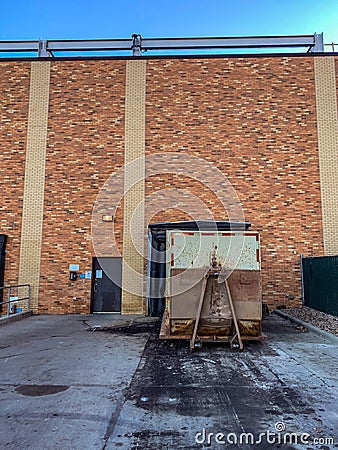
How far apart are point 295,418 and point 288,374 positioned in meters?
1.69

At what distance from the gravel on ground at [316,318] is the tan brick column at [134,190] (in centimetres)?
497

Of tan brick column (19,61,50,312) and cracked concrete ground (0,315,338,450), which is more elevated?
tan brick column (19,61,50,312)

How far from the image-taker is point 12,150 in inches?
539

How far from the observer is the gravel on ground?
8.98 m

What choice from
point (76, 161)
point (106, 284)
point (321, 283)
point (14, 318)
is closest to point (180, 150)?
point (76, 161)

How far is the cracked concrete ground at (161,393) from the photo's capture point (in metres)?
3.46

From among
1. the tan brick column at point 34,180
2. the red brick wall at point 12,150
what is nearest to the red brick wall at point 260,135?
the tan brick column at point 34,180

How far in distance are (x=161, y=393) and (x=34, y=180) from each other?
421 inches

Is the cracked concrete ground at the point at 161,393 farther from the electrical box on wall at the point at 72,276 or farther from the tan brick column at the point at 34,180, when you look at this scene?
the tan brick column at the point at 34,180

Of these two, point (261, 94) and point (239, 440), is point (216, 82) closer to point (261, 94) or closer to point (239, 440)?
point (261, 94)

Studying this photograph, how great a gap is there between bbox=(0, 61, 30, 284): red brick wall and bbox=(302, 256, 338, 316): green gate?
32.3 feet

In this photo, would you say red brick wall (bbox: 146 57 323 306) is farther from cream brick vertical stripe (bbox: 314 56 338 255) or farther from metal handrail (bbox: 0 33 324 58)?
metal handrail (bbox: 0 33 324 58)

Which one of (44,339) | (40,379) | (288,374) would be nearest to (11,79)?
(44,339)

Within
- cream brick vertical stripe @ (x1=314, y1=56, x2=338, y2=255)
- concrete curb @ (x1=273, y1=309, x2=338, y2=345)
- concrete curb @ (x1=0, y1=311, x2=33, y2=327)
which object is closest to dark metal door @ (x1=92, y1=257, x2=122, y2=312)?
concrete curb @ (x1=0, y1=311, x2=33, y2=327)
